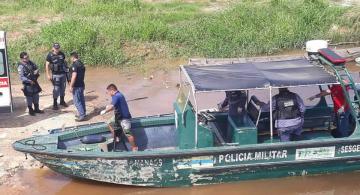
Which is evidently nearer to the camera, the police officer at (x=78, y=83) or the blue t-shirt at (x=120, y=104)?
the blue t-shirt at (x=120, y=104)

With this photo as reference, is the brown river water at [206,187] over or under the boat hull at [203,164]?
under

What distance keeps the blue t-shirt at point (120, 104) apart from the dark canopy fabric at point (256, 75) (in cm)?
112

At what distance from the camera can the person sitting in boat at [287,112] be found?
8.62 m

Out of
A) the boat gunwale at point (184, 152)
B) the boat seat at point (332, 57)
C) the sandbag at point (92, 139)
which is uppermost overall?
the boat seat at point (332, 57)

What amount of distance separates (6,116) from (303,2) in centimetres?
1266

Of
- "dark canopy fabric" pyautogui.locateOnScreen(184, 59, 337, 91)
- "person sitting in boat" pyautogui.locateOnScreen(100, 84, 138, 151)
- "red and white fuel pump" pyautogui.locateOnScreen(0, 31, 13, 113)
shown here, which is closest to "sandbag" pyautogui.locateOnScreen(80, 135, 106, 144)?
"person sitting in boat" pyautogui.locateOnScreen(100, 84, 138, 151)

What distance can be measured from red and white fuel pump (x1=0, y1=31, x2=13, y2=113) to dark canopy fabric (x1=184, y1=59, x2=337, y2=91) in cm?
406

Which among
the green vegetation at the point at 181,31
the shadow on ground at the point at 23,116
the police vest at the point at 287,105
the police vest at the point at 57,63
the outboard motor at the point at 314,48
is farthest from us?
the green vegetation at the point at 181,31

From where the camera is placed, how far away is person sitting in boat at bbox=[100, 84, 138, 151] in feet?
28.8

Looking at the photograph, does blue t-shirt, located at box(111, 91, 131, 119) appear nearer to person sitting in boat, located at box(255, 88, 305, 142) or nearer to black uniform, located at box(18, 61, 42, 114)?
person sitting in boat, located at box(255, 88, 305, 142)

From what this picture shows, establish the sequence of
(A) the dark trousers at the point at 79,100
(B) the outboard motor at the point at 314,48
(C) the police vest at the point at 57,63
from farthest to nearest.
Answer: (C) the police vest at the point at 57,63
(A) the dark trousers at the point at 79,100
(B) the outboard motor at the point at 314,48

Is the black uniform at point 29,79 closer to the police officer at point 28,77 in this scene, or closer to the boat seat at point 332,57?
the police officer at point 28,77

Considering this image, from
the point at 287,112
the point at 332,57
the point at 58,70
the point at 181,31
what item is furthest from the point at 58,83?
the point at 181,31

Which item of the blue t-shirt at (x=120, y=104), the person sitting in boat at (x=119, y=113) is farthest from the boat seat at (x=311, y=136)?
the blue t-shirt at (x=120, y=104)
